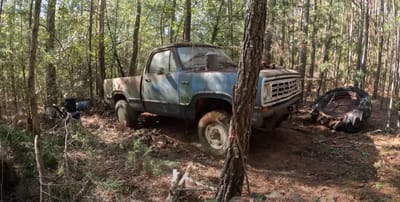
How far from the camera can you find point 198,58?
5824mm

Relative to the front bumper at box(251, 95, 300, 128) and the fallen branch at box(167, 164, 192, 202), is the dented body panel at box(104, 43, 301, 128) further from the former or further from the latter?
the fallen branch at box(167, 164, 192, 202)

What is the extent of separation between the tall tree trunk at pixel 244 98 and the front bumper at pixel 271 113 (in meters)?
1.04

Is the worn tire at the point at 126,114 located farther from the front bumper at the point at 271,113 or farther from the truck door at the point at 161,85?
the front bumper at the point at 271,113

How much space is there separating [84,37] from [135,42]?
1.57 meters

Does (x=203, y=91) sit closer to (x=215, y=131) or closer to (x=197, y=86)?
(x=197, y=86)

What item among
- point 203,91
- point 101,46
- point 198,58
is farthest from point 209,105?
point 101,46

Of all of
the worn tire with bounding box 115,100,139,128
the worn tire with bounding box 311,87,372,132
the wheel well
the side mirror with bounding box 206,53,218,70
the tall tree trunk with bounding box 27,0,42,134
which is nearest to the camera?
the tall tree trunk with bounding box 27,0,42,134

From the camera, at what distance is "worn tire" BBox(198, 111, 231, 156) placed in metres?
4.99

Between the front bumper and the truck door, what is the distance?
5.31ft

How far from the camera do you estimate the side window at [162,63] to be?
5863 millimetres

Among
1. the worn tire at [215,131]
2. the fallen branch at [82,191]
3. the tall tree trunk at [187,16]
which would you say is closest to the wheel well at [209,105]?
the worn tire at [215,131]

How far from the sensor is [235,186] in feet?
11.0

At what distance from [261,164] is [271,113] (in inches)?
33.1

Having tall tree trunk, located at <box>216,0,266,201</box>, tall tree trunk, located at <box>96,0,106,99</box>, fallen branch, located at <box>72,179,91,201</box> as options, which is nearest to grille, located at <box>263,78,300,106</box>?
tall tree trunk, located at <box>216,0,266,201</box>
